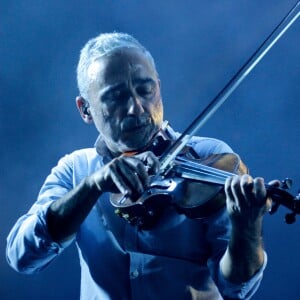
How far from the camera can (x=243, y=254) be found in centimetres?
144

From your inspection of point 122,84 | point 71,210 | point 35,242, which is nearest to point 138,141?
point 122,84

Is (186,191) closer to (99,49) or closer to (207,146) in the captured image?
(207,146)

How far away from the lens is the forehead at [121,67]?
1795 millimetres

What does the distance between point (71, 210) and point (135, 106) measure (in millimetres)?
380

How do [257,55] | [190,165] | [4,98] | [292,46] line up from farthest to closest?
1. [4,98]
2. [292,46]
3. [257,55]
4. [190,165]

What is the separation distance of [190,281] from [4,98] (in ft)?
4.59

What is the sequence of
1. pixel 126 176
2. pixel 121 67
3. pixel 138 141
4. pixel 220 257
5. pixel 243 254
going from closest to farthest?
pixel 126 176
pixel 243 254
pixel 220 257
pixel 138 141
pixel 121 67

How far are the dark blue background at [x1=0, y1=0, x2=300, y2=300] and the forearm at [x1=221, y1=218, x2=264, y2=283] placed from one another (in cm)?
98

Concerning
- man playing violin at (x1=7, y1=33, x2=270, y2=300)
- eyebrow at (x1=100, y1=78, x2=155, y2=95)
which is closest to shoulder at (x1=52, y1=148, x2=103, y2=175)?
man playing violin at (x1=7, y1=33, x2=270, y2=300)

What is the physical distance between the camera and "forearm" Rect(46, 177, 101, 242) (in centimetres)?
149

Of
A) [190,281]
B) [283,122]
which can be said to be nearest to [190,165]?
[190,281]

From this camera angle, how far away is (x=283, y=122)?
2.43 m

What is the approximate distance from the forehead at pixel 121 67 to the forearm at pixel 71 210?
0.43 metres

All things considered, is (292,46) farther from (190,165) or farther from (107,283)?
(107,283)
